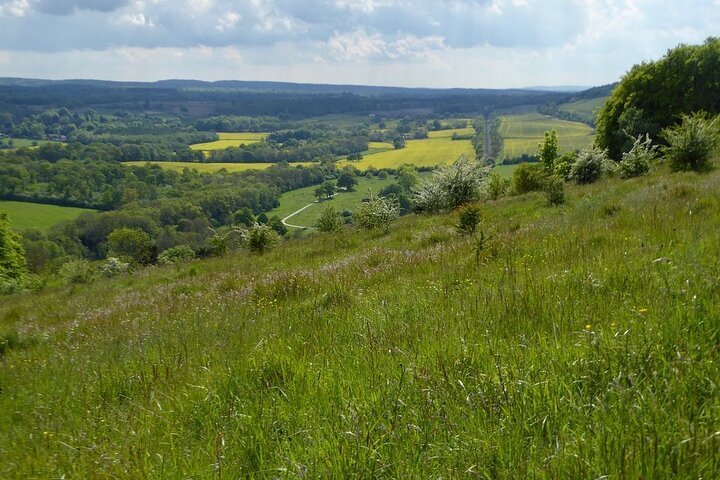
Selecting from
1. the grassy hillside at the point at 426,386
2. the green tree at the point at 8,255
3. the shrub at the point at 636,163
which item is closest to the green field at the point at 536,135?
the shrub at the point at 636,163

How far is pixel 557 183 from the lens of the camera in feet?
54.7

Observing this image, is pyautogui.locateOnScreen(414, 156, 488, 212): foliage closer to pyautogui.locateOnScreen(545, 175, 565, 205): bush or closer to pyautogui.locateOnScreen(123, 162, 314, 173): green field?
pyautogui.locateOnScreen(545, 175, 565, 205): bush

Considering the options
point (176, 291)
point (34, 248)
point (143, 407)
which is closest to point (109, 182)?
point (34, 248)

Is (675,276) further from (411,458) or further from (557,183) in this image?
(557,183)

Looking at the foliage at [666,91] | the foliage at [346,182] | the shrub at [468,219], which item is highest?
the foliage at [666,91]

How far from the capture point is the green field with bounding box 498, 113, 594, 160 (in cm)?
12325

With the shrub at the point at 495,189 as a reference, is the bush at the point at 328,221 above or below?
below

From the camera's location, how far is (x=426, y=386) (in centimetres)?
283

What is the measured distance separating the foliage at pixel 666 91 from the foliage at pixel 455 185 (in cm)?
2064

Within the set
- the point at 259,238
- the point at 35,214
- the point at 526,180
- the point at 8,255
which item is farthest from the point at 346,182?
the point at 259,238

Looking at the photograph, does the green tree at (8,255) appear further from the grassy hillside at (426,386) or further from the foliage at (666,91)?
the foliage at (666,91)

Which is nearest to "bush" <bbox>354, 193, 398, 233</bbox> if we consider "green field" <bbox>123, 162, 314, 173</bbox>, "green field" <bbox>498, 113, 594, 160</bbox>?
"green field" <bbox>498, 113, 594, 160</bbox>

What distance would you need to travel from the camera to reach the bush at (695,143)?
1606cm

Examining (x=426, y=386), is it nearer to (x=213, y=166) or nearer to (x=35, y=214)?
(x=35, y=214)
